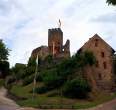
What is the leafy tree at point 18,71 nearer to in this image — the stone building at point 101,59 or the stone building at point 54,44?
the stone building at point 54,44

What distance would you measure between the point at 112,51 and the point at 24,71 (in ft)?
74.3

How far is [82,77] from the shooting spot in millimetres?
93250

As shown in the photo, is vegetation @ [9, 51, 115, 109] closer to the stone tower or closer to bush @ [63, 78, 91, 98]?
bush @ [63, 78, 91, 98]

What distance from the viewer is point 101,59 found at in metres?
104

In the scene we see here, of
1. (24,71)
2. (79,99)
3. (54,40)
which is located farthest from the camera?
(54,40)

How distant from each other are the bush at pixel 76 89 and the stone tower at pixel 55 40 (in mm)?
38646

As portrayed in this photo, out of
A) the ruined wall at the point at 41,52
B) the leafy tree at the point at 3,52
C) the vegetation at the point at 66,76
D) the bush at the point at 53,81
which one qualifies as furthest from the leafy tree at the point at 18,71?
the bush at the point at 53,81

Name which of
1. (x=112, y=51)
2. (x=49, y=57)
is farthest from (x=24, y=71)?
(x=112, y=51)

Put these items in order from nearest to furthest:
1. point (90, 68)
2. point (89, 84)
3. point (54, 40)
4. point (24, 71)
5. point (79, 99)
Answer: point (79, 99) < point (89, 84) < point (90, 68) < point (24, 71) < point (54, 40)

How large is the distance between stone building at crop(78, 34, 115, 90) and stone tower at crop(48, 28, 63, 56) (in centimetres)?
2212

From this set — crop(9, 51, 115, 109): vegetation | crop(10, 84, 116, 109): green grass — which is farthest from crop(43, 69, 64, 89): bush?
crop(10, 84, 116, 109): green grass

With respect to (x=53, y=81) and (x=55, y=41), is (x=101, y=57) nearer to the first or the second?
(x=53, y=81)

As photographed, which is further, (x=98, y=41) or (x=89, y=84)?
(x=98, y=41)

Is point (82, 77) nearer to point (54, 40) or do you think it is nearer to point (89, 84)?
point (89, 84)
